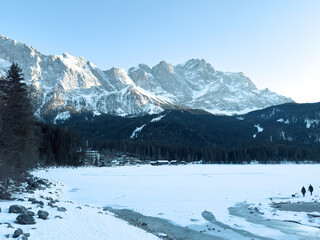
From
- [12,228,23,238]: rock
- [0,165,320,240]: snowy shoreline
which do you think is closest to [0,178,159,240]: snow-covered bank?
[0,165,320,240]: snowy shoreline

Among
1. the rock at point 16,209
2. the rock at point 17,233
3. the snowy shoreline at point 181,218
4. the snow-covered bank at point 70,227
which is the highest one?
the rock at point 16,209

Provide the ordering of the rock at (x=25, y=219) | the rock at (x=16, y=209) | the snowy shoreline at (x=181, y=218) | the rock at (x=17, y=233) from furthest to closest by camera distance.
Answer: the rock at (x=16, y=209) → the snowy shoreline at (x=181, y=218) → the rock at (x=25, y=219) → the rock at (x=17, y=233)

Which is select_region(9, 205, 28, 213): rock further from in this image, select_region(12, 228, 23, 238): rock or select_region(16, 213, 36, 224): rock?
select_region(12, 228, 23, 238): rock

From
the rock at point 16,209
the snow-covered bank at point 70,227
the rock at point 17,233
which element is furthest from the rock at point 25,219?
the rock at point 17,233

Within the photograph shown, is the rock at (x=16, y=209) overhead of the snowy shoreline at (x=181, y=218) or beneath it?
overhead

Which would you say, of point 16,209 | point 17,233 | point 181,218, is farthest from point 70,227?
point 181,218

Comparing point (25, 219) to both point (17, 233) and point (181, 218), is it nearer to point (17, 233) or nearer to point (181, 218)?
point (17, 233)

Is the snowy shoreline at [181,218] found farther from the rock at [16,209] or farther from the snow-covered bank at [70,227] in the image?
the rock at [16,209]

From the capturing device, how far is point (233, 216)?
26.1 metres

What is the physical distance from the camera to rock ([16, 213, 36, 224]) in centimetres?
1574

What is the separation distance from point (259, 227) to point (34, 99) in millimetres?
32885

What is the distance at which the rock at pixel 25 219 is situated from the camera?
15745 millimetres

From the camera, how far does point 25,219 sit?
15906 millimetres

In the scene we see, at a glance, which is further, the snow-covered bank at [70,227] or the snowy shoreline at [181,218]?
the snowy shoreline at [181,218]
